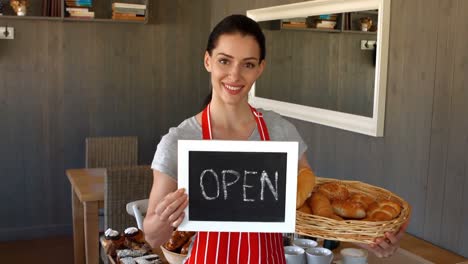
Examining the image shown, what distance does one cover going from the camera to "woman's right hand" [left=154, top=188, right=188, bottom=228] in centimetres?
119

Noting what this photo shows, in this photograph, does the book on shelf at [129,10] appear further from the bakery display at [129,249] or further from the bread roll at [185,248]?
the bread roll at [185,248]

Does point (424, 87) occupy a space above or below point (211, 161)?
above

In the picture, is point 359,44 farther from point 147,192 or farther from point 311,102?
point 147,192

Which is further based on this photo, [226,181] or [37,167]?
[37,167]

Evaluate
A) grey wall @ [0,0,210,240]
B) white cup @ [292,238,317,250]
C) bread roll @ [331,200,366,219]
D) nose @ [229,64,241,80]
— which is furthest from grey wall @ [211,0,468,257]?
grey wall @ [0,0,210,240]

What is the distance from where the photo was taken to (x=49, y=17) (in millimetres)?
4363

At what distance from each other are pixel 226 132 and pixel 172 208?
10.3 inches

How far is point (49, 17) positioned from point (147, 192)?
2.02 meters

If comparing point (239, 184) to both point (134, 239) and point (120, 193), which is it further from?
point (120, 193)

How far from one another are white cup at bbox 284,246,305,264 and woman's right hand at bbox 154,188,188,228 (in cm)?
71

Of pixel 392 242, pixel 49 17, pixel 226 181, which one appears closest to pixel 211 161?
pixel 226 181

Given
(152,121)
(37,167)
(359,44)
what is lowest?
(37,167)

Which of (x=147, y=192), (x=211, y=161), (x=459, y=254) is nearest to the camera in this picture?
(x=211, y=161)

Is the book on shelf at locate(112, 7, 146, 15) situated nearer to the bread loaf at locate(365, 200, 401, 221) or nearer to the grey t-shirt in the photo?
the grey t-shirt
